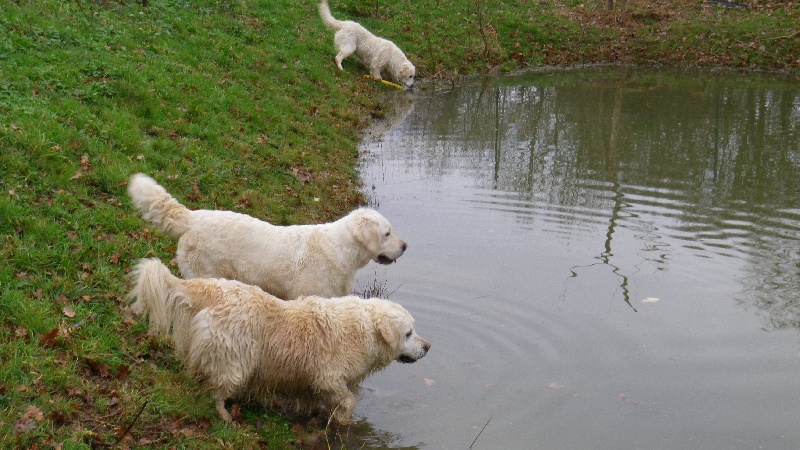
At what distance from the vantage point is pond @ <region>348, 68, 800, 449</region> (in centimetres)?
726

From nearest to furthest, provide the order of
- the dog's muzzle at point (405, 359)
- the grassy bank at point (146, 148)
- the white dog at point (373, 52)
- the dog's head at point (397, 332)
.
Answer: the grassy bank at point (146, 148) < the dog's head at point (397, 332) < the dog's muzzle at point (405, 359) < the white dog at point (373, 52)

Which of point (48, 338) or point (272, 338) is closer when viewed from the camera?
point (48, 338)

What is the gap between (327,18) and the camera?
22656mm

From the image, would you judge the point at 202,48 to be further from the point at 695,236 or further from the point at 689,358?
the point at 689,358

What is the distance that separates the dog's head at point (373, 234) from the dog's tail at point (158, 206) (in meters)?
1.73

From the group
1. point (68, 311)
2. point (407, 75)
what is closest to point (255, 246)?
point (68, 311)

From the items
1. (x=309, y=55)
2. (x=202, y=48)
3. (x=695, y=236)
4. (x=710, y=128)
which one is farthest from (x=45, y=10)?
(x=710, y=128)

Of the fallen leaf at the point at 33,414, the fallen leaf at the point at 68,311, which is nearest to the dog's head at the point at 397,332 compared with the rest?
the fallen leaf at the point at 68,311

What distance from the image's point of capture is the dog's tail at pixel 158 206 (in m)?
7.64

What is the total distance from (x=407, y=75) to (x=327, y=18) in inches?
120

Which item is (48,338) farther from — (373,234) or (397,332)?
(373,234)

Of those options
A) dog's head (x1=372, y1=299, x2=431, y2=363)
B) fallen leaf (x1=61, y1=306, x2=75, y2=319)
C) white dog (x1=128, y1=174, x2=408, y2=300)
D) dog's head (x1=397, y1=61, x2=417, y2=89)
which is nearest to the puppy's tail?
fallen leaf (x1=61, y1=306, x2=75, y2=319)

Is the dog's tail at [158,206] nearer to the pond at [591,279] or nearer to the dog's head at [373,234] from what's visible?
the dog's head at [373,234]

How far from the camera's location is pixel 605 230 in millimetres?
12062
